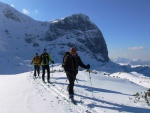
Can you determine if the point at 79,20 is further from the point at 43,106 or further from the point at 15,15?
the point at 43,106

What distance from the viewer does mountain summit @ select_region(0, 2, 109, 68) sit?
105 m

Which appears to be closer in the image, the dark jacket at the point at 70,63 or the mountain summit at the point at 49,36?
the dark jacket at the point at 70,63

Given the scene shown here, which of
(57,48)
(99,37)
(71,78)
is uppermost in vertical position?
(99,37)

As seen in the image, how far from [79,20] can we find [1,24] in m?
53.9

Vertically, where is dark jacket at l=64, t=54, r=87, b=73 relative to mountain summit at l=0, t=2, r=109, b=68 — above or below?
below

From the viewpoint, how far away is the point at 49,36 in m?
124

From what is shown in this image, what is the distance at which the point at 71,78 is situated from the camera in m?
11.2

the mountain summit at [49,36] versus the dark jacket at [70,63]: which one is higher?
the mountain summit at [49,36]

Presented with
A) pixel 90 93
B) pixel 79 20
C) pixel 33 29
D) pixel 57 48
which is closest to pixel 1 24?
pixel 33 29

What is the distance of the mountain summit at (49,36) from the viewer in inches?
4119

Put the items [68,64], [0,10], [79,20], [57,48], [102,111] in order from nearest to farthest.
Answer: [102,111] → [68,64] → [57,48] → [0,10] → [79,20]

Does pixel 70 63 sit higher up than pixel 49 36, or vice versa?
pixel 49 36

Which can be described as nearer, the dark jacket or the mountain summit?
the dark jacket

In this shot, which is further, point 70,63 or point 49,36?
point 49,36
